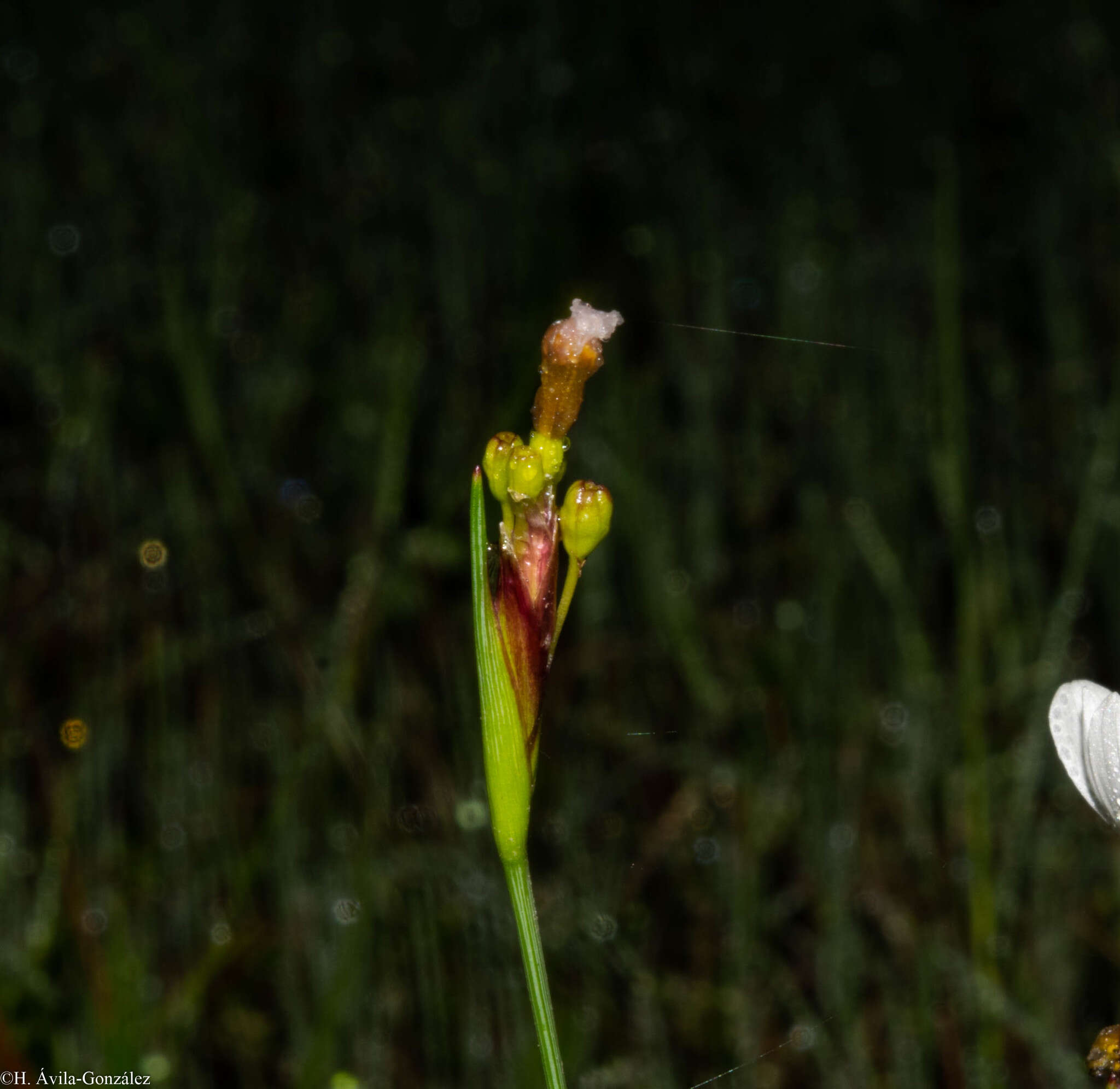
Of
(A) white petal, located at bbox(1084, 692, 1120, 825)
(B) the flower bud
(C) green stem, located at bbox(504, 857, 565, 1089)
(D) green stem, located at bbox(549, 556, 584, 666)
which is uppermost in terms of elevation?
→ (B) the flower bud

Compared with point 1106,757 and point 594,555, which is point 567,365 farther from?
point 594,555

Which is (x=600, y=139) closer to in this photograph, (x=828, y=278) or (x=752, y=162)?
(x=752, y=162)

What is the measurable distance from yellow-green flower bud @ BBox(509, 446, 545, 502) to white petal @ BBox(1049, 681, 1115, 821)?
0.63 ft

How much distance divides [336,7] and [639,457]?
63.6 inches

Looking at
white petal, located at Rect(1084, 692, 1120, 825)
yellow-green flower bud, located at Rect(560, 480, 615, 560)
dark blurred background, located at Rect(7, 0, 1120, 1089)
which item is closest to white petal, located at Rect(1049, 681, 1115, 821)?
white petal, located at Rect(1084, 692, 1120, 825)

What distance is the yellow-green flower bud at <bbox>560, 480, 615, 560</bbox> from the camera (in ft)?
1.33

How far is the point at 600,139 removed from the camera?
2.28m

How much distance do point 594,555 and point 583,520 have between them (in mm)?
1075

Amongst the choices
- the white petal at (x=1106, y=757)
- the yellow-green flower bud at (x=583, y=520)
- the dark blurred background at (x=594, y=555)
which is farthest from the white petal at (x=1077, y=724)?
the dark blurred background at (x=594, y=555)

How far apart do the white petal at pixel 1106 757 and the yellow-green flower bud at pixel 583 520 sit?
180mm

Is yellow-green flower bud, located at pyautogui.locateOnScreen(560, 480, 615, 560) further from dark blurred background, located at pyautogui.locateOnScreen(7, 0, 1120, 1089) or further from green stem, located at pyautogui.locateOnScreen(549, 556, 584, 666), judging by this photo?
dark blurred background, located at pyautogui.locateOnScreen(7, 0, 1120, 1089)

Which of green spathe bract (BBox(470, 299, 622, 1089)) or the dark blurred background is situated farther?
the dark blurred background

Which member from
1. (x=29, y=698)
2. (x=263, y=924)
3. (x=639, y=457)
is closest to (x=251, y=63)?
(x=639, y=457)

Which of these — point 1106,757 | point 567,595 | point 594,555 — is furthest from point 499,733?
point 594,555
